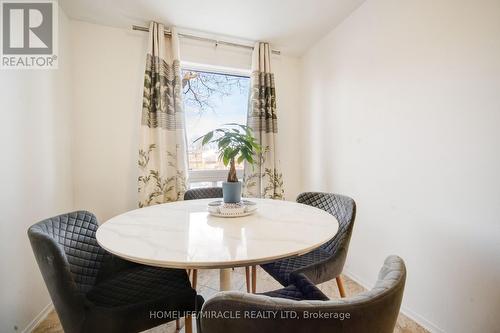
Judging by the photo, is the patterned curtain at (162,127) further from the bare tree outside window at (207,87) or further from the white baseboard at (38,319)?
the white baseboard at (38,319)

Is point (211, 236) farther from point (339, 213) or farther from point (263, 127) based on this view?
point (263, 127)

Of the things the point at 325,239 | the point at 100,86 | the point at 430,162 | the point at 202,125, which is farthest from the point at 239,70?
the point at 325,239

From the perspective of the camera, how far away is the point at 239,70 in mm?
2600

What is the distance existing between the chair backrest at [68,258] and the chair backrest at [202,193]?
0.76 metres

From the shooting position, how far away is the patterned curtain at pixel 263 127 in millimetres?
2467

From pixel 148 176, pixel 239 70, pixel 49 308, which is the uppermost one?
pixel 239 70

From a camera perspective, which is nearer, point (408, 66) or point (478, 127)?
point (478, 127)

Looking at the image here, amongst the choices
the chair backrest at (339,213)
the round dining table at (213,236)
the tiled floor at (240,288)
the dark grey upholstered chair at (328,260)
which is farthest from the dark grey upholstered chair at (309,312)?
the tiled floor at (240,288)

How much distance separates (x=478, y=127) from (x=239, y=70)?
211 centimetres

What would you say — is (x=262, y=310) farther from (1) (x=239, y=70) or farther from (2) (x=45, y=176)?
(1) (x=239, y=70)

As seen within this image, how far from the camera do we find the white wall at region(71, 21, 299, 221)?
2.06 meters

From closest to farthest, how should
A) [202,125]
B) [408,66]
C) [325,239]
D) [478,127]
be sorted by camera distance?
[325,239], [478,127], [408,66], [202,125]

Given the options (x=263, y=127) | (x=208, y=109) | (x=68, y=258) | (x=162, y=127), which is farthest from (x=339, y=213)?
(x=208, y=109)

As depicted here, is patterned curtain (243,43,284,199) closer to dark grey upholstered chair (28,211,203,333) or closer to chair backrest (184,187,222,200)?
chair backrest (184,187,222,200)
